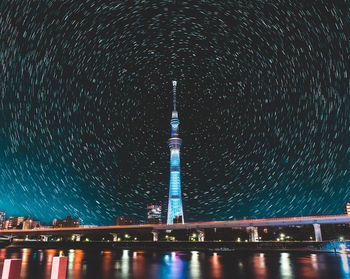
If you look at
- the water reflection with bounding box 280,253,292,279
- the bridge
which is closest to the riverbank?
the bridge

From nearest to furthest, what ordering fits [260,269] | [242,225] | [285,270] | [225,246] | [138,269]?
1. [285,270]
2. [260,269]
3. [138,269]
4. [225,246]
5. [242,225]

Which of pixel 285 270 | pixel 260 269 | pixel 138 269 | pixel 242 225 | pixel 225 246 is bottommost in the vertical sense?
pixel 225 246

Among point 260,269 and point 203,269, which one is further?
point 203,269

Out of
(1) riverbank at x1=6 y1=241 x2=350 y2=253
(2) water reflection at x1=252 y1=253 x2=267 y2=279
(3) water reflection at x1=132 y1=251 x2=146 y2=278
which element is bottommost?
(1) riverbank at x1=6 y1=241 x2=350 y2=253

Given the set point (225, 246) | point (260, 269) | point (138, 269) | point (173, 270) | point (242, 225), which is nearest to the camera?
point (260, 269)

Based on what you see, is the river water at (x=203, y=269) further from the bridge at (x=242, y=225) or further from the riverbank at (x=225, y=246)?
the bridge at (x=242, y=225)

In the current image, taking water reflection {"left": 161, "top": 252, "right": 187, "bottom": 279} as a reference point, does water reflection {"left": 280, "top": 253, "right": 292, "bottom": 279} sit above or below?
above

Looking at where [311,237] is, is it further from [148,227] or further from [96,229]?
[96,229]

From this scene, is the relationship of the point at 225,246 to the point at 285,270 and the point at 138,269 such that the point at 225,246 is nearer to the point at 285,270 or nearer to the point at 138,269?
the point at 138,269

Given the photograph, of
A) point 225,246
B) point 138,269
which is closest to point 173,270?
point 138,269

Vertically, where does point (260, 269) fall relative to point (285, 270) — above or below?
below

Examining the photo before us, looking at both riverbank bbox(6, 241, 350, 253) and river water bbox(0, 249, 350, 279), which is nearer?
river water bbox(0, 249, 350, 279)

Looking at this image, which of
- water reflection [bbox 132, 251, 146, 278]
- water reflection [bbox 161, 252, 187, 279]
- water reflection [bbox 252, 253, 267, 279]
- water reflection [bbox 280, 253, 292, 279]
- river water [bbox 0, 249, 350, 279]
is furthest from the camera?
water reflection [bbox 132, 251, 146, 278]

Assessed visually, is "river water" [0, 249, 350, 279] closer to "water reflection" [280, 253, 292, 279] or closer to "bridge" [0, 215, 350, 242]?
"water reflection" [280, 253, 292, 279]
